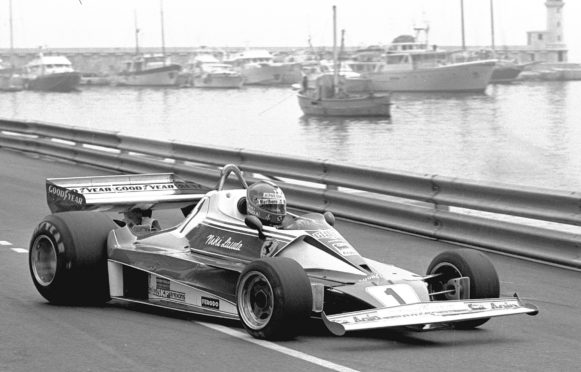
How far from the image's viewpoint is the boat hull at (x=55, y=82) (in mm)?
134125

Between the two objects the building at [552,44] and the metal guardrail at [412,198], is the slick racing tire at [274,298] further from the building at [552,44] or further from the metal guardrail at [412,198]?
the building at [552,44]

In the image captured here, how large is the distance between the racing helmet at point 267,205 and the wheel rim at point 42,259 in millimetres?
1811

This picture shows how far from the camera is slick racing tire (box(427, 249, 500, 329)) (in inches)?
337

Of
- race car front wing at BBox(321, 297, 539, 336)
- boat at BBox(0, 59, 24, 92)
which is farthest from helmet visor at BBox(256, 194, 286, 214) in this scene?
boat at BBox(0, 59, 24, 92)

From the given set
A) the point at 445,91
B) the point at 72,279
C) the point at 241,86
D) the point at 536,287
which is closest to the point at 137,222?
the point at 72,279

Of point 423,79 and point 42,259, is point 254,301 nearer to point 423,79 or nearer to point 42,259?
point 42,259

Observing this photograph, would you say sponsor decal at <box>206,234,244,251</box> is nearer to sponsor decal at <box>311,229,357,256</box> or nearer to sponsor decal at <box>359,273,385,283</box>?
sponsor decal at <box>311,229,357,256</box>

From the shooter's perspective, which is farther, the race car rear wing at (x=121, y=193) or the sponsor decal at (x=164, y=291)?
the race car rear wing at (x=121, y=193)

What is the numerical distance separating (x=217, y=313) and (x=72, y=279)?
1.43 metres

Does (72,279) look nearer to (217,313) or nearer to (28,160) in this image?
(217,313)

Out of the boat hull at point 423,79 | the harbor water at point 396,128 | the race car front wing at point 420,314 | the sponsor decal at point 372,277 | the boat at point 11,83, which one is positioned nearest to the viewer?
the race car front wing at point 420,314

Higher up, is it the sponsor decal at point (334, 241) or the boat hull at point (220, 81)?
the boat hull at point (220, 81)

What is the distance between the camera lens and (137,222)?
35.0 feet

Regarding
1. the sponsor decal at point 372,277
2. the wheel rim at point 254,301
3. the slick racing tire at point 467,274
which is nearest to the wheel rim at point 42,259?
the wheel rim at point 254,301
